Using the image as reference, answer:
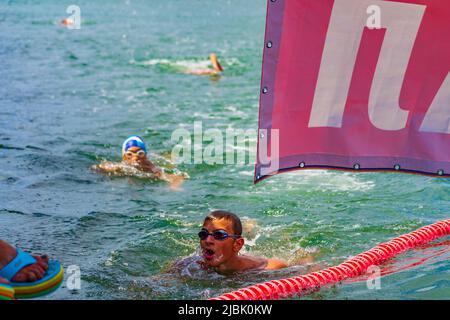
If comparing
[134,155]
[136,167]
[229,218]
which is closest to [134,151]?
[134,155]

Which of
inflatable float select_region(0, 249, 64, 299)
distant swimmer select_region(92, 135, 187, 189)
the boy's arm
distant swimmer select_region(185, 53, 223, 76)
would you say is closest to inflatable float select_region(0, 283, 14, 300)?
inflatable float select_region(0, 249, 64, 299)

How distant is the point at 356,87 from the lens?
482cm

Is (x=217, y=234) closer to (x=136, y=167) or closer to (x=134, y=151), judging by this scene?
(x=136, y=167)

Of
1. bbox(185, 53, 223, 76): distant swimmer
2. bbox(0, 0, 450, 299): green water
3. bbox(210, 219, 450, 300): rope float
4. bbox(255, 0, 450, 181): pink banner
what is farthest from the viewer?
bbox(185, 53, 223, 76): distant swimmer

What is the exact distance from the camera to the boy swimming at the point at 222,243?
20.3ft

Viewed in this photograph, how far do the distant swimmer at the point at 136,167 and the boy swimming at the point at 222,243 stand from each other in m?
3.90

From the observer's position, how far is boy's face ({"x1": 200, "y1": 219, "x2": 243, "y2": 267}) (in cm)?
620

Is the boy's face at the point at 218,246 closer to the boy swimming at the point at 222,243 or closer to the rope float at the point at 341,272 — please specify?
the boy swimming at the point at 222,243

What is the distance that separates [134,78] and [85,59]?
3539 millimetres

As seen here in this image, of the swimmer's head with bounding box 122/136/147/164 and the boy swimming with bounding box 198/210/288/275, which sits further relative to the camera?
the swimmer's head with bounding box 122/136/147/164

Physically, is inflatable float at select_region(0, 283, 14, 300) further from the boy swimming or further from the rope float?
the boy swimming

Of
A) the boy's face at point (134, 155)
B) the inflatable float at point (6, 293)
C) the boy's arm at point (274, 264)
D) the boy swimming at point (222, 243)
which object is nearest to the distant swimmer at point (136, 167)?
the boy's face at point (134, 155)

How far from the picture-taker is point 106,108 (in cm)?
1547

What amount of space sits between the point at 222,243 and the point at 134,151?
14.9ft
